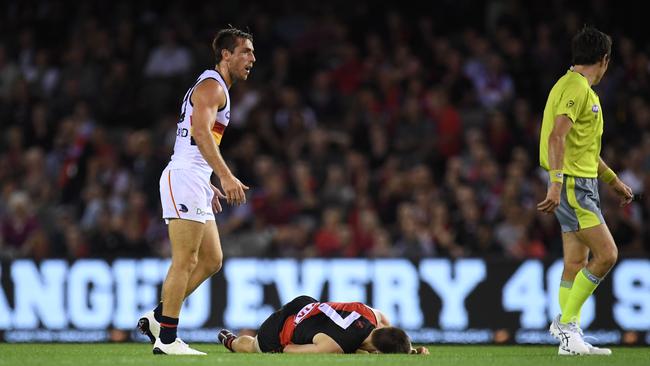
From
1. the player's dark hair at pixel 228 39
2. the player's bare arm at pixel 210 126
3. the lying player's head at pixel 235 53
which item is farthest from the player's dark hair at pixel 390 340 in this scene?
the player's dark hair at pixel 228 39

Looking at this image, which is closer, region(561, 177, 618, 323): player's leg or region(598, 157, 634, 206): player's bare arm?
region(561, 177, 618, 323): player's leg

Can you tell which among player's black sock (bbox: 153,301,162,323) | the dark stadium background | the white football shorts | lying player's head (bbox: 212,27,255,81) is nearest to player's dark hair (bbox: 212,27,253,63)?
lying player's head (bbox: 212,27,255,81)

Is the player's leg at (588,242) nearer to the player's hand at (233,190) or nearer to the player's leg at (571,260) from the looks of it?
the player's leg at (571,260)

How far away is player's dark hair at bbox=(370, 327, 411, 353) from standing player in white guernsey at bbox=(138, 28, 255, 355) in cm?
132

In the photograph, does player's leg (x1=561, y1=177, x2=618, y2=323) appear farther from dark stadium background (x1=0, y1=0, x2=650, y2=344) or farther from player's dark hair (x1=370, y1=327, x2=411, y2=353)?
dark stadium background (x1=0, y1=0, x2=650, y2=344)

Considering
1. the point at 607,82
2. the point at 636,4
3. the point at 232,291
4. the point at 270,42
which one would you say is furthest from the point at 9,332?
the point at 636,4

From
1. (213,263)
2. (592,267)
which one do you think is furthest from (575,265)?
(213,263)

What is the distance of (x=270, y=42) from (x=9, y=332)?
22.9 ft

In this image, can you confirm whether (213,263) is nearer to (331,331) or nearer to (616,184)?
(331,331)

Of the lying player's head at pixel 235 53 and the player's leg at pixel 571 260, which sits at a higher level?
the lying player's head at pixel 235 53

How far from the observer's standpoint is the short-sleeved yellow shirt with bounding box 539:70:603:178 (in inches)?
364

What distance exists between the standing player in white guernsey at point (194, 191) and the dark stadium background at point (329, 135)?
14.3ft

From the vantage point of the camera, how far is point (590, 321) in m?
13.0

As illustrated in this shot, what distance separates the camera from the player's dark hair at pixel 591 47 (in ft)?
30.6
